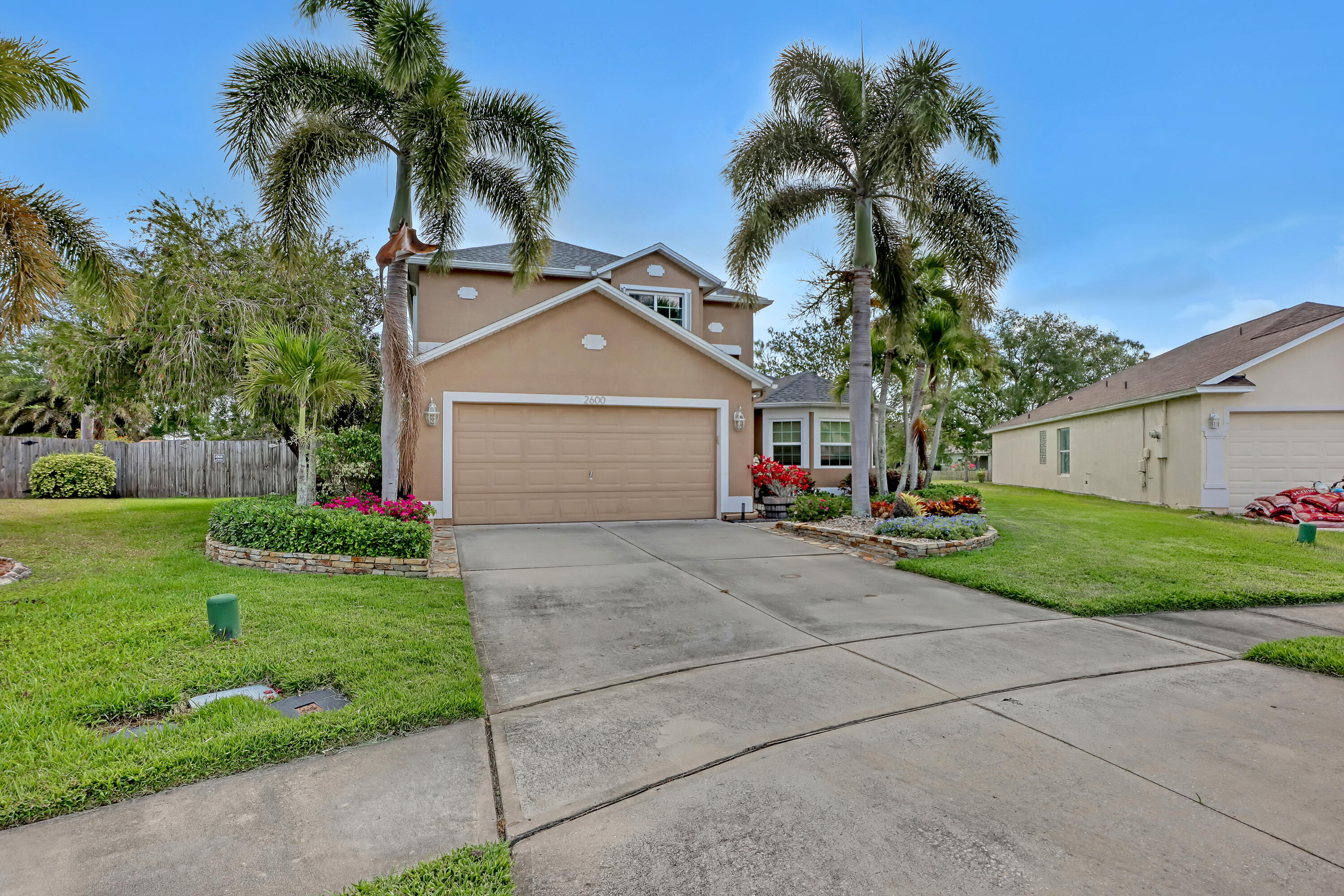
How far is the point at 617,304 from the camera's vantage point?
12359 mm

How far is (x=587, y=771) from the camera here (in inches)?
118

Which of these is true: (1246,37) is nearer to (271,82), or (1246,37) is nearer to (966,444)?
(271,82)

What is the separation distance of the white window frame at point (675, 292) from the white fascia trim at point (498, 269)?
1.10 m

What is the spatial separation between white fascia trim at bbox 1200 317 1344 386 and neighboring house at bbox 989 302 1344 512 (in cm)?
2

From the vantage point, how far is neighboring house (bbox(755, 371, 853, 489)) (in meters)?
17.4

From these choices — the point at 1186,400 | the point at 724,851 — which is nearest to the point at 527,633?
the point at 724,851

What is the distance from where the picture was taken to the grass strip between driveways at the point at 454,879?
7.05 ft

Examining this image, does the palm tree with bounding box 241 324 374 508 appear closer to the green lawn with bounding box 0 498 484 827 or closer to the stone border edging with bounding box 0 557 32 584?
the green lawn with bounding box 0 498 484 827

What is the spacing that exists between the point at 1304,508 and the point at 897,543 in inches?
407

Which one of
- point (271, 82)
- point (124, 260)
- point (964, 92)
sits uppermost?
point (964, 92)

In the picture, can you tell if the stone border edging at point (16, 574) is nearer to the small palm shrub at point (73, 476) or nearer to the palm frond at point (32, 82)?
the palm frond at point (32, 82)

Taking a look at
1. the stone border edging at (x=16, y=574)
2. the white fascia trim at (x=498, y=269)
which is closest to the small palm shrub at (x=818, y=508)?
the white fascia trim at (x=498, y=269)

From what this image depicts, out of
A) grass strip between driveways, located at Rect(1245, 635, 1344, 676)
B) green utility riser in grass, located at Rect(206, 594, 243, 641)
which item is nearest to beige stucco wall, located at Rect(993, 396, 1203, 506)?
grass strip between driveways, located at Rect(1245, 635, 1344, 676)

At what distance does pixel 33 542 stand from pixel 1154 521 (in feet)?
61.5
